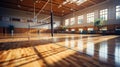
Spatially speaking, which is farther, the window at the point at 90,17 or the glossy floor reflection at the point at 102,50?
the window at the point at 90,17

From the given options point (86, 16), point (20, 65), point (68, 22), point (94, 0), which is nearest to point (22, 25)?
point (68, 22)

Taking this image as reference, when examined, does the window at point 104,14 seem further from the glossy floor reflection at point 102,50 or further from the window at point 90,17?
the glossy floor reflection at point 102,50

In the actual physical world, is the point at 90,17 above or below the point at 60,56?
above

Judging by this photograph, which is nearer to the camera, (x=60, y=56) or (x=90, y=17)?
(x=60, y=56)

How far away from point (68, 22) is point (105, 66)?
74.7ft

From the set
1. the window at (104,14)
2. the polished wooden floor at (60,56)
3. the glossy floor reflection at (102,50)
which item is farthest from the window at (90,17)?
the polished wooden floor at (60,56)

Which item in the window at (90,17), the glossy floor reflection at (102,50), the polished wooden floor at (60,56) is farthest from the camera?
the window at (90,17)

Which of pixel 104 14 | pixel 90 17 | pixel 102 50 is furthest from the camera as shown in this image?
pixel 90 17

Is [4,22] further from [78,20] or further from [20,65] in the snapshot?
[20,65]

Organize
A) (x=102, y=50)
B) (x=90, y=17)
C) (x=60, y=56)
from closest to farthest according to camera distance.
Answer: (x=60, y=56), (x=102, y=50), (x=90, y=17)

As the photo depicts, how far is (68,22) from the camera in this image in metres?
24.2

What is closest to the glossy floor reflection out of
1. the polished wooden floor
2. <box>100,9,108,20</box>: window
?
the polished wooden floor

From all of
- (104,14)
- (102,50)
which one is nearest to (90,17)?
(104,14)

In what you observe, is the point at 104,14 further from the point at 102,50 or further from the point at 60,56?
the point at 60,56
